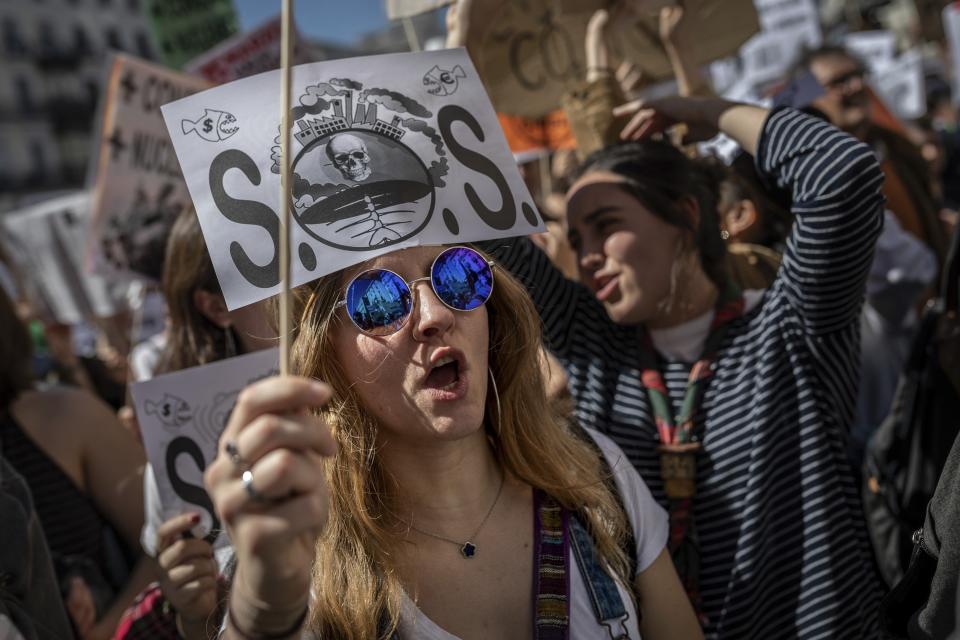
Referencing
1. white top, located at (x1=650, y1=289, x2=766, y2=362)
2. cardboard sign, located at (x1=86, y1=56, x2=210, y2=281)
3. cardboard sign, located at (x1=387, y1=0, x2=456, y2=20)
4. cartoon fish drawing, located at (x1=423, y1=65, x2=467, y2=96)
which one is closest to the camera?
cartoon fish drawing, located at (x1=423, y1=65, x2=467, y2=96)

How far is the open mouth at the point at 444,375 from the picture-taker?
1.72 meters

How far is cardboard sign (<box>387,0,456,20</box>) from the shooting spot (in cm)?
291

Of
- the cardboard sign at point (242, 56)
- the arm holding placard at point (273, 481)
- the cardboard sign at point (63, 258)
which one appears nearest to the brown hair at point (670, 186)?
the arm holding placard at point (273, 481)

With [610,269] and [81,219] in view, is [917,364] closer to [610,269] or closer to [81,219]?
[610,269]

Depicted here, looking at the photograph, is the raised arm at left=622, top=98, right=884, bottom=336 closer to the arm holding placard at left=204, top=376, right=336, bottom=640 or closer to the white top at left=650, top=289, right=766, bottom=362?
the white top at left=650, top=289, right=766, bottom=362

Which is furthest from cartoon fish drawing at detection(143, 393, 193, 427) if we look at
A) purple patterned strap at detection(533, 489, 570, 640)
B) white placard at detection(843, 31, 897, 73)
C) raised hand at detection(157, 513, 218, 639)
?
white placard at detection(843, 31, 897, 73)

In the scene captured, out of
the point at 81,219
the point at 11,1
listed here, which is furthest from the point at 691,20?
the point at 11,1

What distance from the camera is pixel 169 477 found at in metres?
2.26

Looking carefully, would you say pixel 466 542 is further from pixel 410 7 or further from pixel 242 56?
pixel 242 56

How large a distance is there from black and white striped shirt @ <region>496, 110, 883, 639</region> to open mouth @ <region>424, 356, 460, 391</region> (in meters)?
0.74

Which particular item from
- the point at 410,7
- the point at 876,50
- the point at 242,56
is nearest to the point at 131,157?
the point at 242,56

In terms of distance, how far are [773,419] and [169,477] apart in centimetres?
149

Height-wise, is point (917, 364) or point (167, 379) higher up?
point (167, 379)

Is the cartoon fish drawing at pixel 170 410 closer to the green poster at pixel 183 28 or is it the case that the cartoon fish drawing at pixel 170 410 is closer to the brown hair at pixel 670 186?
the brown hair at pixel 670 186
